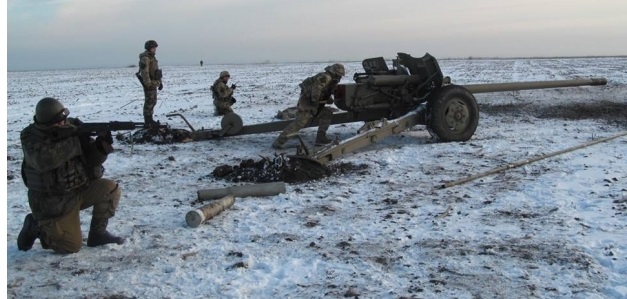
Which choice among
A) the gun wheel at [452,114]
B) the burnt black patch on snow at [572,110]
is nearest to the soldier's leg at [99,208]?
the gun wheel at [452,114]

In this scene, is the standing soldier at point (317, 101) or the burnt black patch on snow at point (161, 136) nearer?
the standing soldier at point (317, 101)

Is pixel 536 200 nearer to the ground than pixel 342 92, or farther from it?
nearer to the ground

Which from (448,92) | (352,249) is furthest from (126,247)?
(448,92)

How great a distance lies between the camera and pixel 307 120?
8703mm

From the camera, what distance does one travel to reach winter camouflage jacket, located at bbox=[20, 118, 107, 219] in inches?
164

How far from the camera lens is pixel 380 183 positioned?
21.7ft

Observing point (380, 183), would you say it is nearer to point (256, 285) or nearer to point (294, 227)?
point (294, 227)

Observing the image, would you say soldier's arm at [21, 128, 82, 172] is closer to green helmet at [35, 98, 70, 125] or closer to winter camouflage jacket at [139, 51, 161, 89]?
green helmet at [35, 98, 70, 125]

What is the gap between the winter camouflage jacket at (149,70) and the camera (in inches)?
431

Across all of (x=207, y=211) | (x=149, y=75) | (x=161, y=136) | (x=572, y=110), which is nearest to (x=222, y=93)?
(x=149, y=75)

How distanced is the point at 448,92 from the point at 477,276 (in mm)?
5173

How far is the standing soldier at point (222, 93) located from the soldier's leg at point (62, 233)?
27.7 feet

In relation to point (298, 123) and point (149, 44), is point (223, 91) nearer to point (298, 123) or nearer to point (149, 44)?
point (149, 44)

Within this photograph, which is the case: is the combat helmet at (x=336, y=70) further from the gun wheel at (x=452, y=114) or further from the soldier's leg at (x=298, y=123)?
the gun wheel at (x=452, y=114)
